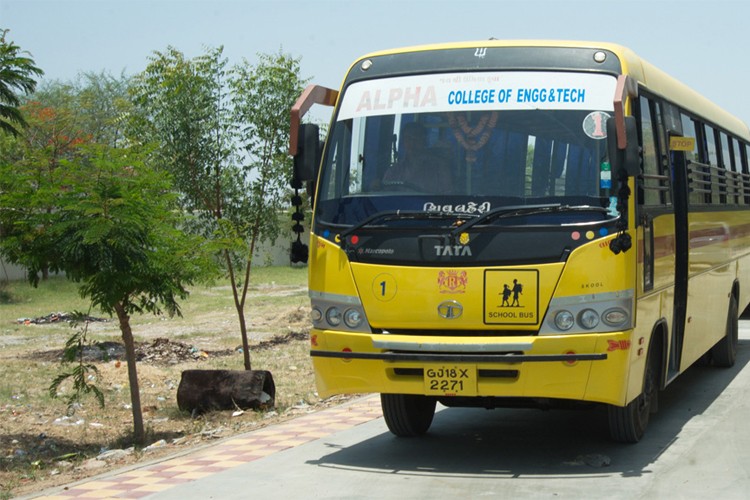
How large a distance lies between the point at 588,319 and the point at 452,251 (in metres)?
1.12

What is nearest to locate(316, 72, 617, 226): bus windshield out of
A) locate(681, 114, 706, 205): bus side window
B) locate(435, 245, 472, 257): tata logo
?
locate(435, 245, 472, 257): tata logo

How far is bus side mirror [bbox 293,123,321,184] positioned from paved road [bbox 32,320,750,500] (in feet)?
7.69

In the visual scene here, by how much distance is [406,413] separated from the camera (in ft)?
32.6

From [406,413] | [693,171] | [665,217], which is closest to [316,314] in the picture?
[406,413]

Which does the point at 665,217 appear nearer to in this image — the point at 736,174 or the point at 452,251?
the point at 452,251

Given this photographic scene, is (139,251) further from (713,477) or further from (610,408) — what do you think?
(713,477)

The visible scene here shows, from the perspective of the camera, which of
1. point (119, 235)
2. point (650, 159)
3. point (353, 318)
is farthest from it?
point (119, 235)

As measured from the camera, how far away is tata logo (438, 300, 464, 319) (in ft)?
27.3

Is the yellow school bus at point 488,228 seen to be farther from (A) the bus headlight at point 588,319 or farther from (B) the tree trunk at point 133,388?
(B) the tree trunk at point 133,388

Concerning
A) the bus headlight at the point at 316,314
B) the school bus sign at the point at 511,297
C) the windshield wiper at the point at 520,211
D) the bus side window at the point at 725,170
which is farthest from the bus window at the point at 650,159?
the bus side window at the point at 725,170

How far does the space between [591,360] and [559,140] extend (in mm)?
1680

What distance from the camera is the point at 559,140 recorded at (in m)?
8.50

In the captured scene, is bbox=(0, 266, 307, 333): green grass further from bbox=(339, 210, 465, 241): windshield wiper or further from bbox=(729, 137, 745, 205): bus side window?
bbox=(339, 210, 465, 241): windshield wiper

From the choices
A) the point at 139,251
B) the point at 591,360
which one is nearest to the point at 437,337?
the point at 591,360
